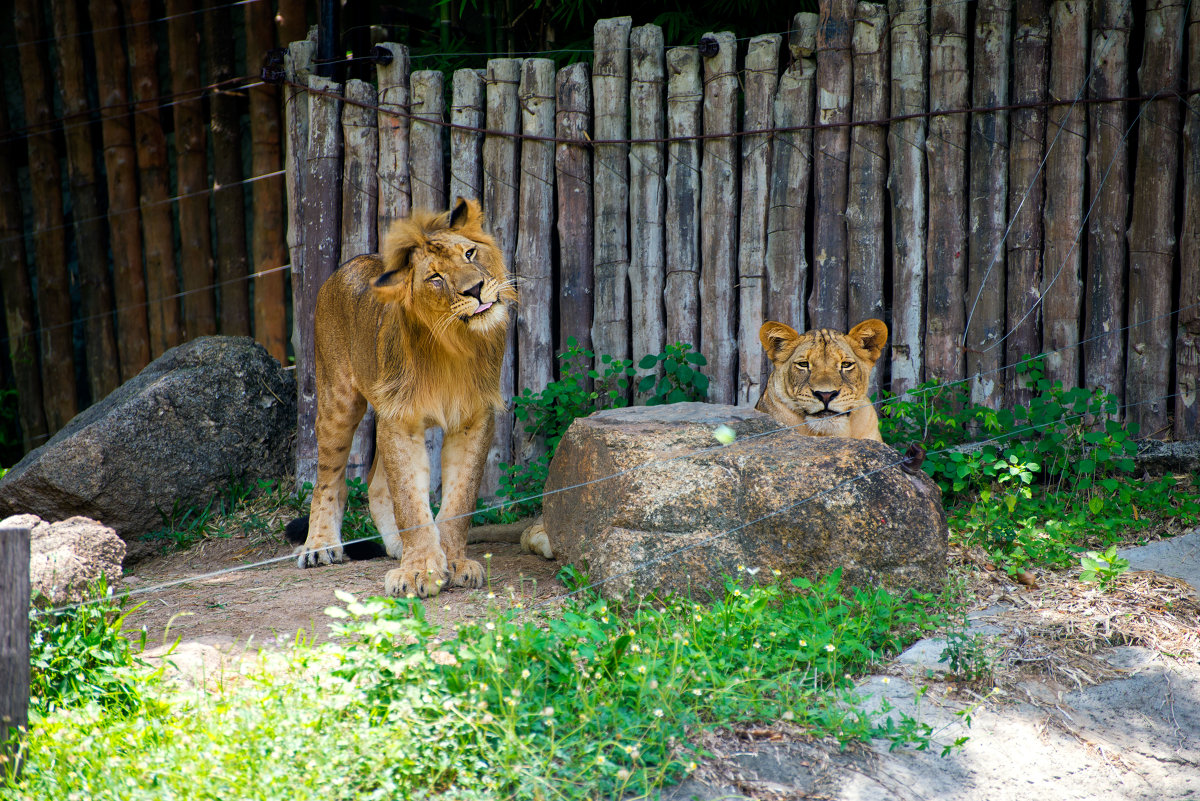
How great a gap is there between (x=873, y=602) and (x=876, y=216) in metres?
2.49

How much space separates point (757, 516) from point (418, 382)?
1.69 meters

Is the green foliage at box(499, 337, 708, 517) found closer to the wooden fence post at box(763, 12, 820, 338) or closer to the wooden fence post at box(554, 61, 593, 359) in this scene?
the wooden fence post at box(554, 61, 593, 359)

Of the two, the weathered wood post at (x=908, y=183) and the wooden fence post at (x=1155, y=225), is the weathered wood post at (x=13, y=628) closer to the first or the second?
the weathered wood post at (x=908, y=183)

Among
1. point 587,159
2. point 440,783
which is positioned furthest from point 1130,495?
point 440,783

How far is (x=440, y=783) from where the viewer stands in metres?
2.66

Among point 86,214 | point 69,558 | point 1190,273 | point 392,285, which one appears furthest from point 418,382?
point 86,214

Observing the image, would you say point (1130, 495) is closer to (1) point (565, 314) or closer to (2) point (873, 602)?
(2) point (873, 602)

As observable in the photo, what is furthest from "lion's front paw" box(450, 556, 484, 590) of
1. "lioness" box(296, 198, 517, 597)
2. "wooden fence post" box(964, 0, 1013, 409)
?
"wooden fence post" box(964, 0, 1013, 409)

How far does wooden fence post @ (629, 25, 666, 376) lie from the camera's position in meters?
5.79

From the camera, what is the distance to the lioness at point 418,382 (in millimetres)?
4383

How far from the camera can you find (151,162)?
7.64m

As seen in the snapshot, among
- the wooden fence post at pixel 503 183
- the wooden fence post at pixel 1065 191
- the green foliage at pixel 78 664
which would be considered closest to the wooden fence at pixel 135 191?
the wooden fence post at pixel 503 183

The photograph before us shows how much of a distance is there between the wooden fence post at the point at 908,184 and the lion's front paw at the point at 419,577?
2.70 metres

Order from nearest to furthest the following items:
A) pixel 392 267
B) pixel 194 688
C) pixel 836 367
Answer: pixel 194 688, pixel 392 267, pixel 836 367
